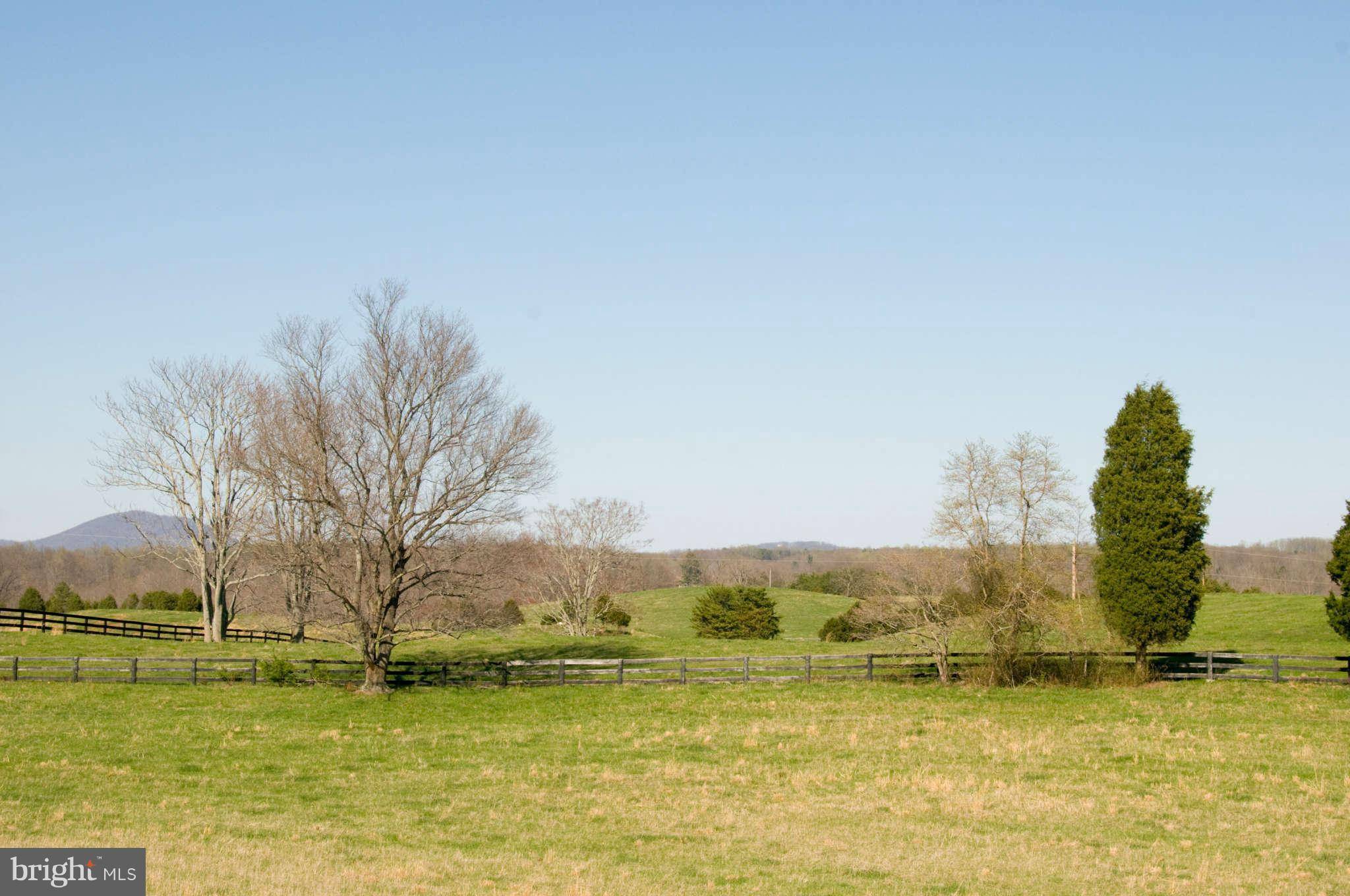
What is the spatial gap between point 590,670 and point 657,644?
12768mm

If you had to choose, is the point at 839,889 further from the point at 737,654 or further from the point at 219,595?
the point at 219,595

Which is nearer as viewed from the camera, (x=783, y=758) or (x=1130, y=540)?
(x=783, y=758)

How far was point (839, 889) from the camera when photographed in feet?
42.7

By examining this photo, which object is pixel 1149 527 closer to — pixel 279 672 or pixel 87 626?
pixel 279 672

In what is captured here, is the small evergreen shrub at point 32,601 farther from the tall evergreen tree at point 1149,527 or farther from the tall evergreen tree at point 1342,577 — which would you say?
the tall evergreen tree at point 1342,577

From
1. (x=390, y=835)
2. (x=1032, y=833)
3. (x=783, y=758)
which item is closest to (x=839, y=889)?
(x=1032, y=833)

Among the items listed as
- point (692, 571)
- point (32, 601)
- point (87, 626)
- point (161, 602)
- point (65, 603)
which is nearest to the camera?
point (87, 626)

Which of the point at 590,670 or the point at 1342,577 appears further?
the point at 590,670

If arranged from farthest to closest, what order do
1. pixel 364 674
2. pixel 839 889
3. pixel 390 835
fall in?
pixel 364 674 → pixel 390 835 → pixel 839 889

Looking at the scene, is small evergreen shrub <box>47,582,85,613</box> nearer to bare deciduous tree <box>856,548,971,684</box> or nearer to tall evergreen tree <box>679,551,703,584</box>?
bare deciduous tree <box>856,548,971,684</box>

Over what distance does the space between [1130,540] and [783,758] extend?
17544mm

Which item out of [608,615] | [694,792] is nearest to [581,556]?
[608,615]

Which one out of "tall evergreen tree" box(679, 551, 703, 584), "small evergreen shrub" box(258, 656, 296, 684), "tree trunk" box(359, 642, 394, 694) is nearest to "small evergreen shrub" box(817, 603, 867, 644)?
"tree trunk" box(359, 642, 394, 694)

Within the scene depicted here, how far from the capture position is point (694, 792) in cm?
1933
